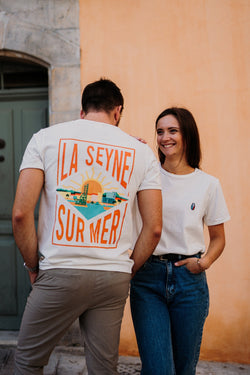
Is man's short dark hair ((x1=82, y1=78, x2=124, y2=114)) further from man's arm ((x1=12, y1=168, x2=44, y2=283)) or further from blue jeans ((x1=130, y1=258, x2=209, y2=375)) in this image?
blue jeans ((x1=130, y1=258, x2=209, y2=375))

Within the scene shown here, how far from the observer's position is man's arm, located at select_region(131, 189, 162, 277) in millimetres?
1621

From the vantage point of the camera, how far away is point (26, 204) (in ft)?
4.83

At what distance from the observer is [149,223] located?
5.34 ft

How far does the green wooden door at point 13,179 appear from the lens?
355 centimetres

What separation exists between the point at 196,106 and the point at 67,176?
2.11 m

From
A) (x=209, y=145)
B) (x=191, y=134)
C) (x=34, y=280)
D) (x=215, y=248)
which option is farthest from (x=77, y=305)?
(x=209, y=145)

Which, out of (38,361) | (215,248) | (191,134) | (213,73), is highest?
(213,73)

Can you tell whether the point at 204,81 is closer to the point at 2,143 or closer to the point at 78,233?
the point at 2,143

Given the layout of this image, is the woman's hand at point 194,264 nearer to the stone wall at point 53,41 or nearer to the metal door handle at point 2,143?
the stone wall at point 53,41

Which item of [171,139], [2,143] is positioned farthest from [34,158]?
[2,143]

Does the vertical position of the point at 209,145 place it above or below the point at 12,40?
below

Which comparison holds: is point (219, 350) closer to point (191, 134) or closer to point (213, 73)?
point (191, 134)

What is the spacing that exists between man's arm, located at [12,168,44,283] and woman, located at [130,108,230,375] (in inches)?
24.1

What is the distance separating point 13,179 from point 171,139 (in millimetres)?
2142
